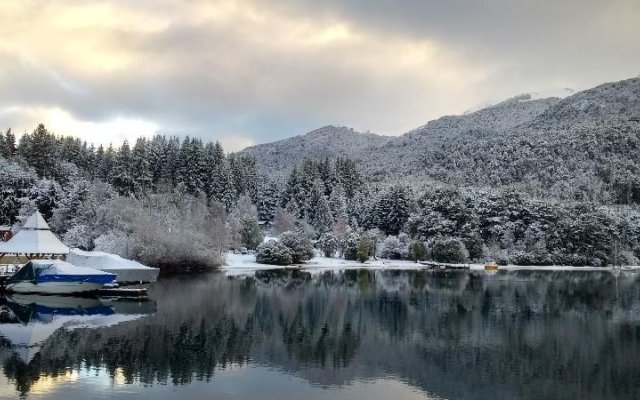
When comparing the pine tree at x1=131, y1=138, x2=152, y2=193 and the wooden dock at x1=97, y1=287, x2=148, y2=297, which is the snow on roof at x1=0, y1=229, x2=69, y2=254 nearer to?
the wooden dock at x1=97, y1=287, x2=148, y2=297

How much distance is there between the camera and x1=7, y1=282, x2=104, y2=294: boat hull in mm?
33500

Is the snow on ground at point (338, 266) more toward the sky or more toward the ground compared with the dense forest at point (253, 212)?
more toward the ground

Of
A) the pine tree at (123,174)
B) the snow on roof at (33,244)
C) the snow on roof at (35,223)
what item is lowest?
the snow on roof at (33,244)

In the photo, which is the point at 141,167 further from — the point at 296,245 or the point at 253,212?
the point at 296,245

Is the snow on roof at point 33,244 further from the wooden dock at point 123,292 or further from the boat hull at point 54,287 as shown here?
the wooden dock at point 123,292

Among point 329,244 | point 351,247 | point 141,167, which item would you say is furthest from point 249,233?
point 141,167

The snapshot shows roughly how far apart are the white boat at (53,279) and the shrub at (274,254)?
108 feet

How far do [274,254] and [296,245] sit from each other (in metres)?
3.81

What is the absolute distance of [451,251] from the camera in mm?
77312

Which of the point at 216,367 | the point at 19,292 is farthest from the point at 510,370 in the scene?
the point at 19,292

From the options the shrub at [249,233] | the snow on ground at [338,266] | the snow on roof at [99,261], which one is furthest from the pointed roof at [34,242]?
the shrub at [249,233]

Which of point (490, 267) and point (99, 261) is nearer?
point (99, 261)

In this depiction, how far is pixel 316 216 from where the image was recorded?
9462 cm

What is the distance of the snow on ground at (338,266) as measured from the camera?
62.4 m
